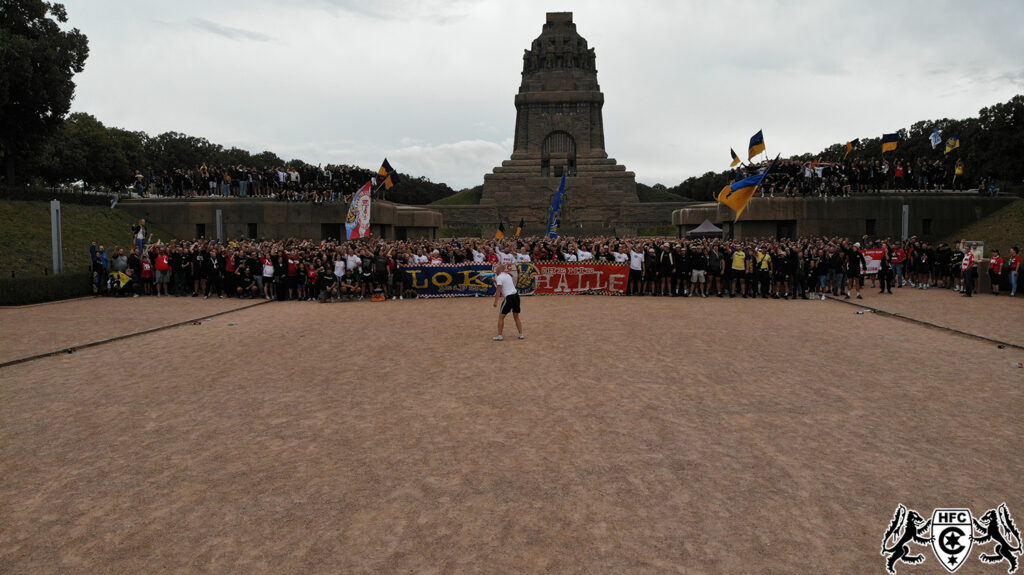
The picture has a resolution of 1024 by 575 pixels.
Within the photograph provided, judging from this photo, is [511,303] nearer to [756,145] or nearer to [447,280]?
[447,280]

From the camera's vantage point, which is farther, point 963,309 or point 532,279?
point 532,279

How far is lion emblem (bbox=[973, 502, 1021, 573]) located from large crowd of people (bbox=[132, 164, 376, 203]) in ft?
100

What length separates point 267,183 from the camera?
33.2 meters

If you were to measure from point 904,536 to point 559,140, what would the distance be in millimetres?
72854

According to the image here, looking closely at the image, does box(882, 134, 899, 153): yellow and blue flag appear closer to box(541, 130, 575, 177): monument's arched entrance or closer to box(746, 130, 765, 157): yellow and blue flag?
box(746, 130, 765, 157): yellow and blue flag

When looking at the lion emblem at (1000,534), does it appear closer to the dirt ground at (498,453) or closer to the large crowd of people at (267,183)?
the dirt ground at (498,453)

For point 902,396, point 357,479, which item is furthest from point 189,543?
point 902,396

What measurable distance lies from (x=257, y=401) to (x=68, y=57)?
112 feet

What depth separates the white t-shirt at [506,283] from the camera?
12625 millimetres

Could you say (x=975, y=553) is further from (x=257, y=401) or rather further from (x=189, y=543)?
(x=257, y=401)

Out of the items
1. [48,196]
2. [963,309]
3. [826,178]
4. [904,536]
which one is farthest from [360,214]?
[826,178]

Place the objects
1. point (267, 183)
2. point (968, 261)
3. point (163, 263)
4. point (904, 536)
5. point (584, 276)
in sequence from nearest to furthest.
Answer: point (904, 536) → point (968, 261) → point (163, 263) → point (584, 276) → point (267, 183)

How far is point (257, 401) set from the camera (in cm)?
824
